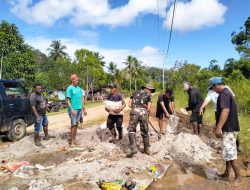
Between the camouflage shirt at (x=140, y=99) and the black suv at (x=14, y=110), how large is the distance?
4.12 m

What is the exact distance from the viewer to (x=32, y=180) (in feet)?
18.5

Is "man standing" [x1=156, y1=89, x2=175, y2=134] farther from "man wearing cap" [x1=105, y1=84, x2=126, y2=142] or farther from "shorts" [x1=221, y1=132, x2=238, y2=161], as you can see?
"shorts" [x1=221, y1=132, x2=238, y2=161]

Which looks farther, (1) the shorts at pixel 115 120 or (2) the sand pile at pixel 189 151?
(1) the shorts at pixel 115 120

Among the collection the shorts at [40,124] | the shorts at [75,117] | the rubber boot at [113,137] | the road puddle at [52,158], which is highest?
the shorts at [75,117]

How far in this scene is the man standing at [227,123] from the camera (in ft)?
17.7

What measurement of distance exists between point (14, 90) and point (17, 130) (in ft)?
4.25

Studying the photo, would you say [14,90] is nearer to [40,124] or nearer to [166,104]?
[40,124]

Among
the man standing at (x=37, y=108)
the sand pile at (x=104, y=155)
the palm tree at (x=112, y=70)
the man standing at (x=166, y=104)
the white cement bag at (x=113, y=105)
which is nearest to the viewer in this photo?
the sand pile at (x=104, y=155)

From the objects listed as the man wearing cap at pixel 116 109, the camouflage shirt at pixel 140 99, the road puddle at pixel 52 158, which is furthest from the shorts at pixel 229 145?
the road puddle at pixel 52 158

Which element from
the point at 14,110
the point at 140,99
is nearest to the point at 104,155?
the point at 140,99

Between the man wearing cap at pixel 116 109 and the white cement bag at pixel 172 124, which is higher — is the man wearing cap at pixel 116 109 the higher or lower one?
the higher one

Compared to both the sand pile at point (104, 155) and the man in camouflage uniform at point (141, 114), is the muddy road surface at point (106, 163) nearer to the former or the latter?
the sand pile at point (104, 155)

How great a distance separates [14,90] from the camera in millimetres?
9445

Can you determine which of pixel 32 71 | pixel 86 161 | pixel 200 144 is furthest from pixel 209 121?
pixel 32 71
